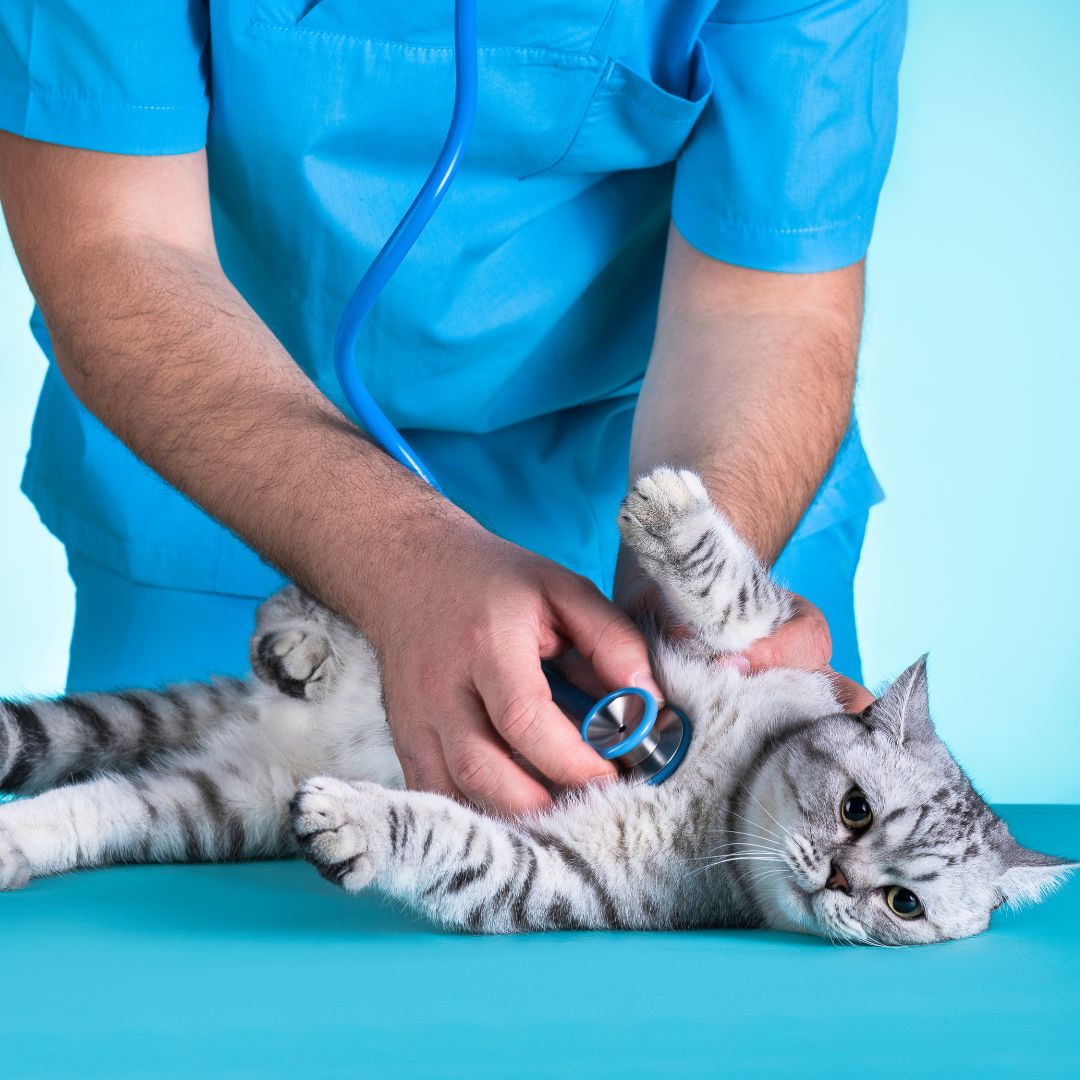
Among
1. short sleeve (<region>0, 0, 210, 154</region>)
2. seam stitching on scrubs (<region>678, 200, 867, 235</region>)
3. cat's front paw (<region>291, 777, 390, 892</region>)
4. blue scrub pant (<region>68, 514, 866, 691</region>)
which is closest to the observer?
cat's front paw (<region>291, 777, 390, 892</region>)

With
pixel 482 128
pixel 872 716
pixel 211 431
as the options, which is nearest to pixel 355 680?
pixel 211 431

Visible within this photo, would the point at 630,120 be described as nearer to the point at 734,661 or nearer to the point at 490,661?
the point at 734,661

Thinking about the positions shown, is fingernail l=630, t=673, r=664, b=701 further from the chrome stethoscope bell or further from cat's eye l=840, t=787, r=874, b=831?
cat's eye l=840, t=787, r=874, b=831

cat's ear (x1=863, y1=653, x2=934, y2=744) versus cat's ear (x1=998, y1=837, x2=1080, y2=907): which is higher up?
cat's ear (x1=863, y1=653, x2=934, y2=744)

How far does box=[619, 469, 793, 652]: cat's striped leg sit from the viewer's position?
97 cm

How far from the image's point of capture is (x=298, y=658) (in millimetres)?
1269

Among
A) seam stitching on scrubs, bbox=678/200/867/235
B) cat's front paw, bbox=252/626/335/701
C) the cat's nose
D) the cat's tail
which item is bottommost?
the cat's tail

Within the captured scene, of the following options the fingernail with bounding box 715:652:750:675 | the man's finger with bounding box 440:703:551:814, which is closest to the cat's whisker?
the fingernail with bounding box 715:652:750:675

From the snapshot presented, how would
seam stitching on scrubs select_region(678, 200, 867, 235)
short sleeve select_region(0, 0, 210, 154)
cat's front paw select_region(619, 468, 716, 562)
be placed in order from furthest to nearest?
seam stitching on scrubs select_region(678, 200, 867, 235)
short sleeve select_region(0, 0, 210, 154)
cat's front paw select_region(619, 468, 716, 562)

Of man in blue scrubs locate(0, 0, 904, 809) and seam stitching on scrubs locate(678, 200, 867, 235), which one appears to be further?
seam stitching on scrubs locate(678, 200, 867, 235)

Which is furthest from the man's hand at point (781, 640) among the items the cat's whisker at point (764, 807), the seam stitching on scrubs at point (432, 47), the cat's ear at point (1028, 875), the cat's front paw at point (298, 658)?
the seam stitching on scrubs at point (432, 47)

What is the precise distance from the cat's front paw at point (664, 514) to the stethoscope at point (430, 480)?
0.13m

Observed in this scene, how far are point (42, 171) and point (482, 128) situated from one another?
467mm

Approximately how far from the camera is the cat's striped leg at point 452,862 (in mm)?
858
